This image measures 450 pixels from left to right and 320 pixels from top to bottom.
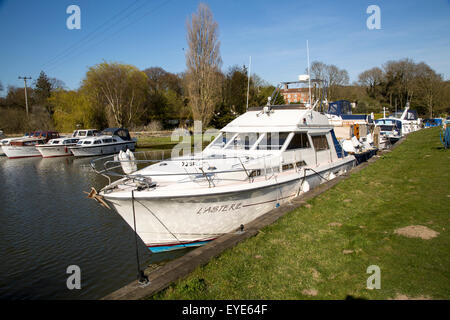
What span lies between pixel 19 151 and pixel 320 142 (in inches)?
1323

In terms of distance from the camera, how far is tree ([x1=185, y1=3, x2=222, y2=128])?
33.1 metres

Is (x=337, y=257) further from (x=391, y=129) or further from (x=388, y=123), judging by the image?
(x=388, y=123)

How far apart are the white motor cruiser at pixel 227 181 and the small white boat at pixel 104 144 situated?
25.1 metres

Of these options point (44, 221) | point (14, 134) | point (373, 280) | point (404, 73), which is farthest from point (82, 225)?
point (404, 73)

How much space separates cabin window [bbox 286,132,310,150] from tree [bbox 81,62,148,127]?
36598 mm

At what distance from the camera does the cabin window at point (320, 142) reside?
1006 cm

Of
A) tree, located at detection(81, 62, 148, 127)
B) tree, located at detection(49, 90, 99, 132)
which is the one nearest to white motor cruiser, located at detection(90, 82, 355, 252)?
tree, located at detection(81, 62, 148, 127)

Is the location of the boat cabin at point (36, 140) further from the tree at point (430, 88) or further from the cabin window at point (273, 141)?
the tree at point (430, 88)

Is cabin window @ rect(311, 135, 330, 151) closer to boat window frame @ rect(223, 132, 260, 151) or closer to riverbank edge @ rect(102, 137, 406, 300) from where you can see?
boat window frame @ rect(223, 132, 260, 151)

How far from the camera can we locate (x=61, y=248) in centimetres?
815

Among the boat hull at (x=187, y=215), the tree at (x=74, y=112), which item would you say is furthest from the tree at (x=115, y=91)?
the boat hull at (x=187, y=215)

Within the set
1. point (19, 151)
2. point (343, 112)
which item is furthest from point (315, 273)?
point (19, 151)
